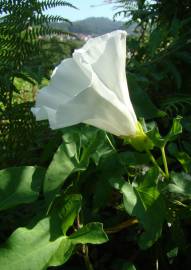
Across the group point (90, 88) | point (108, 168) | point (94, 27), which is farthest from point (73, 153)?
point (94, 27)

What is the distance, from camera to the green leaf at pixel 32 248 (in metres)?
0.72

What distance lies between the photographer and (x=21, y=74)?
153cm

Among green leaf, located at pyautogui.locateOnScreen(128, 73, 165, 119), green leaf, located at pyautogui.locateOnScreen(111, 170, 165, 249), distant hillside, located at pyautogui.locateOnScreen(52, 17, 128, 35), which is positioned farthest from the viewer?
distant hillside, located at pyautogui.locateOnScreen(52, 17, 128, 35)

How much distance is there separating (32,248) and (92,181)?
33 centimetres

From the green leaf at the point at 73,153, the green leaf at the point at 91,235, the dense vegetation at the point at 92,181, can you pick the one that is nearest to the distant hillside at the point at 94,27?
the dense vegetation at the point at 92,181

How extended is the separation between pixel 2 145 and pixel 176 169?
0.57 meters

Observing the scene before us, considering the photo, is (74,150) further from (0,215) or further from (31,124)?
(31,124)

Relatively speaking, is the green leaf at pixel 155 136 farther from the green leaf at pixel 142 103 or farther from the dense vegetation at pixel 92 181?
the green leaf at pixel 142 103

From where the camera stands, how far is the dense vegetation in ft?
2.63

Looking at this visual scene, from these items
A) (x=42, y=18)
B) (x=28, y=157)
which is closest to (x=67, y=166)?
(x=28, y=157)

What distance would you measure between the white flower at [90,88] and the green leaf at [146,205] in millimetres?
125

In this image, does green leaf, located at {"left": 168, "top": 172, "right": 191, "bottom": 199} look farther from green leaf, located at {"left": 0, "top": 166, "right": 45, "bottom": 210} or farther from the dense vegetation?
green leaf, located at {"left": 0, "top": 166, "right": 45, "bottom": 210}

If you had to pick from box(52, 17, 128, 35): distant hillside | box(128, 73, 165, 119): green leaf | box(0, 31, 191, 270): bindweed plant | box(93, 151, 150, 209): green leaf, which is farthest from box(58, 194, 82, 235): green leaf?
box(52, 17, 128, 35): distant hillside

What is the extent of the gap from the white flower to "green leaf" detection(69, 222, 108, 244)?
0.17 m
